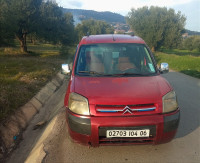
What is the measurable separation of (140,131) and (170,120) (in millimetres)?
478

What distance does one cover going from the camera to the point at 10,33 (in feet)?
54.8

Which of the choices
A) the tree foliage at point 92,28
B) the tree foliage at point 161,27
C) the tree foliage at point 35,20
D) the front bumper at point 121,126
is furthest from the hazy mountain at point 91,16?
the front bumper at point 121,126

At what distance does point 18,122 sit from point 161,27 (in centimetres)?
2789

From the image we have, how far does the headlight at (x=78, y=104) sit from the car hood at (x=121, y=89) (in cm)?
6

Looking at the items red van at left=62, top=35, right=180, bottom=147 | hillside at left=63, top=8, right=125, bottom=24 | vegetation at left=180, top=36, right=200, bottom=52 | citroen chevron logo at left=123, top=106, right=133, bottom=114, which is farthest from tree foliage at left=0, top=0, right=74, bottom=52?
vegetation at left=180, top=36, right=200, bottom=52

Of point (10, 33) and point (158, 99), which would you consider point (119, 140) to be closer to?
point (158, 99)

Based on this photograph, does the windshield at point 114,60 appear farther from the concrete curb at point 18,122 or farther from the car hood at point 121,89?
the concrete curb at point 18,122

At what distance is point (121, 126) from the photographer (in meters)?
2.72

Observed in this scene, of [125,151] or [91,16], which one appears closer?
[125,151]

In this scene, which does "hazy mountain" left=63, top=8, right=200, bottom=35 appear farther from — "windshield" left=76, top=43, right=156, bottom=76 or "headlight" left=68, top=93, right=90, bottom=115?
"headlight" left=68, top=93, right=90, bottom=115

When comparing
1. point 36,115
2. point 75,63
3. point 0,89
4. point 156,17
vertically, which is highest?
point 156,17

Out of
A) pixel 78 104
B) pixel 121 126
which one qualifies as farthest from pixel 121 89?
pixel 78 104

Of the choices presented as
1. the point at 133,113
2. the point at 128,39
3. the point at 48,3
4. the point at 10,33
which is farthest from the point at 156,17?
the point at 133,113

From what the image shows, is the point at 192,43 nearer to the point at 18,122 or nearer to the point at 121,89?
the point at 18,122
